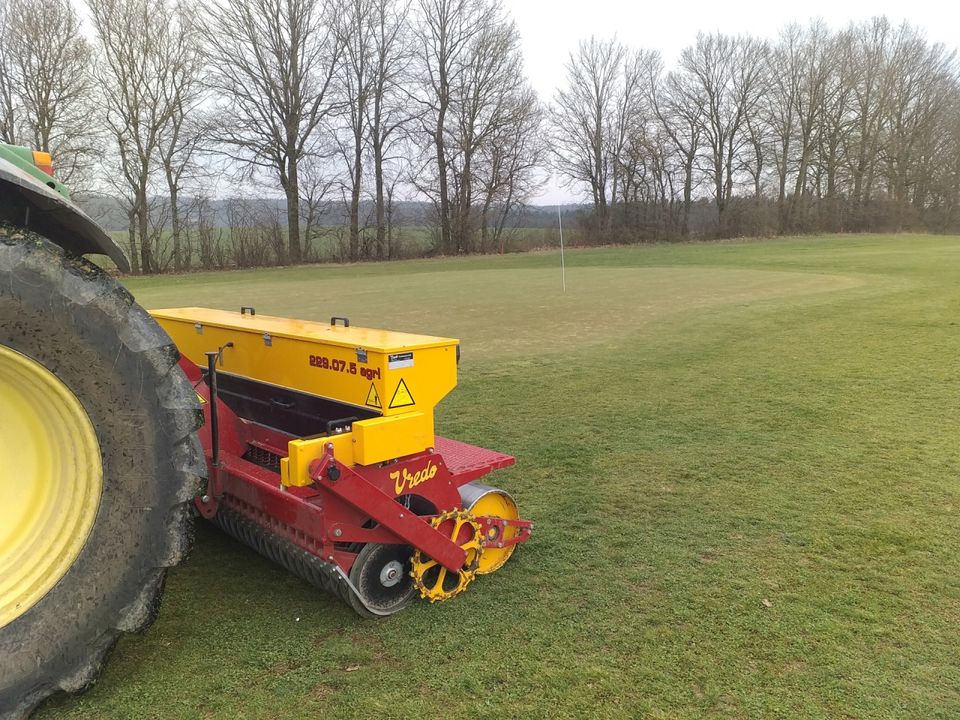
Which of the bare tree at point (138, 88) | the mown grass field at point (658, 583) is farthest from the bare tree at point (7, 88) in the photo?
the mown grass field at point (658, 583)

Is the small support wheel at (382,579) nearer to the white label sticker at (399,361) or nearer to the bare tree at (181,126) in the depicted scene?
the white label sticker at (399,361)

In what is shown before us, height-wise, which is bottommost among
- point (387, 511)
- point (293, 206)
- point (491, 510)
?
point (491, 510)

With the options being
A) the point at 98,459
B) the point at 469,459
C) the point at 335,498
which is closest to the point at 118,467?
the point at 98,459

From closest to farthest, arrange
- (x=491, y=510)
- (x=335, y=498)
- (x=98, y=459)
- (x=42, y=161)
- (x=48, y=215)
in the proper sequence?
(x=98, y=459) → (x=48, y=215) → (x=335, y=498) → (x=42, y=161) → (x=491, y=510)

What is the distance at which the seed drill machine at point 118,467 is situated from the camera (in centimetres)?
207

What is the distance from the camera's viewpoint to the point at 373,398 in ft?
9.63

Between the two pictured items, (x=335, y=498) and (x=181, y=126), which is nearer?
(x=335, y=498)

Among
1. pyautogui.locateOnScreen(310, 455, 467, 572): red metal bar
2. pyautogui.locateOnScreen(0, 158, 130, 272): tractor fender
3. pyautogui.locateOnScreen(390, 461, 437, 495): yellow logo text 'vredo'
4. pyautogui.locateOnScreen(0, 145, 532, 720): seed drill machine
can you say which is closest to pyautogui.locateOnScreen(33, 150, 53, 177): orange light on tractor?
pyautogui.locateOnScreen(0, 145, 532, 720): seed drill machine

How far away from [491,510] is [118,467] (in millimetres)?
1773

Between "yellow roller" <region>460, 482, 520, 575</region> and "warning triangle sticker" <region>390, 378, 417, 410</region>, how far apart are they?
2.05 ft

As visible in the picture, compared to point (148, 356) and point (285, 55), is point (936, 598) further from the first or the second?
point (285, 55)

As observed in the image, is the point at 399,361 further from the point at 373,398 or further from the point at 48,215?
the point at 48,215

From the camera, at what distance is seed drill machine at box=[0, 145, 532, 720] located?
6.79 feet

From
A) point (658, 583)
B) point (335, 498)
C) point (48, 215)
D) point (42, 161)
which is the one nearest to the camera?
point (48, 215)
